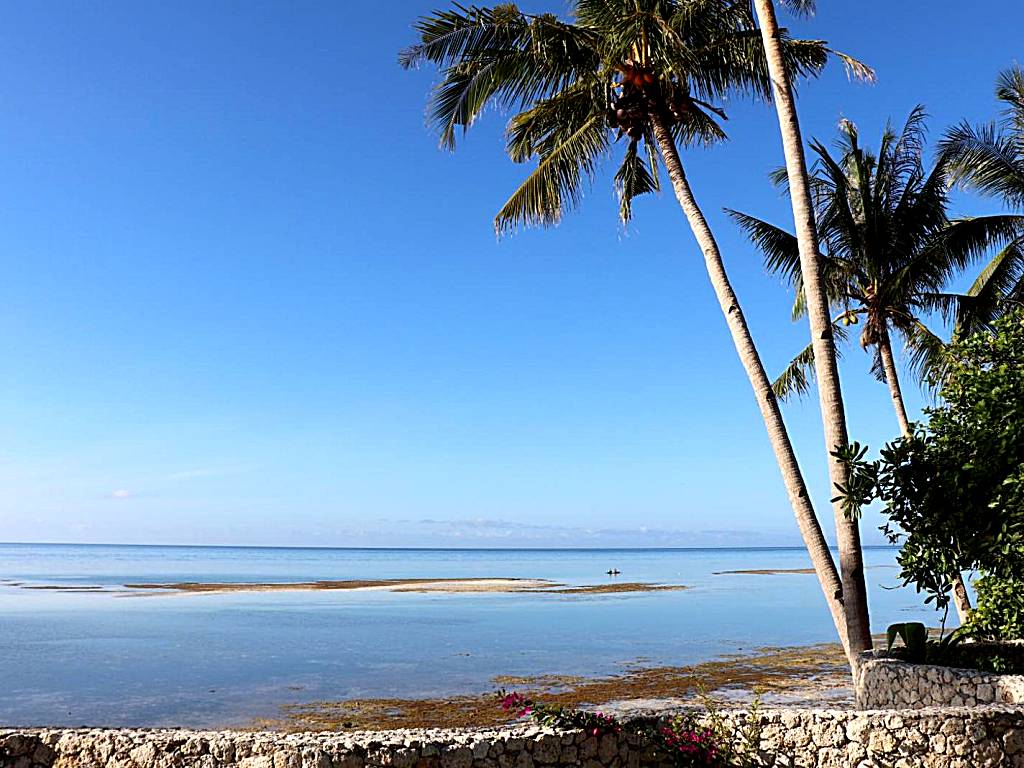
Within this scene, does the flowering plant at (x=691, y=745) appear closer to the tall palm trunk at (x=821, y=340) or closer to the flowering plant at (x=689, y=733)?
the flowering plant at (x=689, y=733)

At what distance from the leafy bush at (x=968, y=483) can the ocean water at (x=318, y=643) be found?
77 centimetres

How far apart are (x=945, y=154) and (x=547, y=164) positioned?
8235 millimetres

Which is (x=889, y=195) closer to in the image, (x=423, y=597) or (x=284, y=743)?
(x=284, y=743)

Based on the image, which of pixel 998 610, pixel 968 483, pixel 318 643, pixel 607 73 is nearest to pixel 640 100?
pixel 607 73

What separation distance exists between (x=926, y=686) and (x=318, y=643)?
17654 mm

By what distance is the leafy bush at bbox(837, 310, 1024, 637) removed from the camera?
758 centimetres

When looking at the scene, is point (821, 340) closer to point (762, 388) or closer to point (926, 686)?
point (762, 388)

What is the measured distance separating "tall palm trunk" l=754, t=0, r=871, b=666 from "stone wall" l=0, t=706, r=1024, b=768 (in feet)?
8.93

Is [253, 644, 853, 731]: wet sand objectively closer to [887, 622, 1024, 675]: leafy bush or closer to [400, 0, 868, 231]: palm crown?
[887, 622, 1024, 675]: leafy bush

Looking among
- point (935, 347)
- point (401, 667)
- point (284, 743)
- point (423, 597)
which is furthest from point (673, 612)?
point (284, 743)

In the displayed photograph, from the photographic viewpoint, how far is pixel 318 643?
22.1 m

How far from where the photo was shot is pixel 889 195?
15.4 m

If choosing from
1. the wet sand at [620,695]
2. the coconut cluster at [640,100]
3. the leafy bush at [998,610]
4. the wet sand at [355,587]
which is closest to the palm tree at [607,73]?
the coconut cluster at [640,100]

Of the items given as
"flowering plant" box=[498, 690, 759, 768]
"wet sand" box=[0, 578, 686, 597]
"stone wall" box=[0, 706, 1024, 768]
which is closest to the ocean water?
"stone wall" box=[0, 706, 1024, 768]
